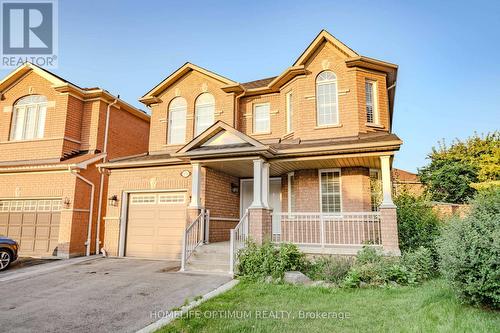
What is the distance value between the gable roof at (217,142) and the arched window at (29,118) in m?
8.10

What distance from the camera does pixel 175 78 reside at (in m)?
13.8

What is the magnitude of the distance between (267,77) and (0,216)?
1344cm

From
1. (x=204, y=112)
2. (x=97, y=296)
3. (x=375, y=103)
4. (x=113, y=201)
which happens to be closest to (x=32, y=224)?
(x=113, y=201)

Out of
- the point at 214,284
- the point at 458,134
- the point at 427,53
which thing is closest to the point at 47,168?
the point at 214,284

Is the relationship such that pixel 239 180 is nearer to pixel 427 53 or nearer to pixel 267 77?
pixel 267 77

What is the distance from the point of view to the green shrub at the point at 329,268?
298 inches

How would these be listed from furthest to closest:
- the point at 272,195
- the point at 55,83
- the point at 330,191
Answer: the point at 55,83 → the point at 272,195 → the point at 330,191

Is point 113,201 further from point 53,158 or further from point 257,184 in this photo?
point 257,184

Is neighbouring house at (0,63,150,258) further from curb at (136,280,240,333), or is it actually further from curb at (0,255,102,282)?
curb at (136,280,240,333)

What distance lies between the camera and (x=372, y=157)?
30.9ft

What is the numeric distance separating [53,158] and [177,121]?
5.44m

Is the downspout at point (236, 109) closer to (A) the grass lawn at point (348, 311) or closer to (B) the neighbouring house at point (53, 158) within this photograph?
(B) the neighbouring house at point (53, 158)

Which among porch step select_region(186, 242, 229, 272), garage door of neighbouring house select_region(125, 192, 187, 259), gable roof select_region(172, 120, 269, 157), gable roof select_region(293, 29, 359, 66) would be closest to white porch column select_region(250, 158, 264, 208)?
gable roof select_region(172, 120, 269, 157)

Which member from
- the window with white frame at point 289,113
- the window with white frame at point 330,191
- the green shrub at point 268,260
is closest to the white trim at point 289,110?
the window with white frame at point 289,113
